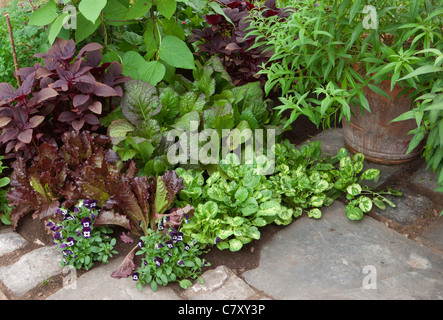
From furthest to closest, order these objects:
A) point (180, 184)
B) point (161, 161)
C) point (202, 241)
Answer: point (161, 161) < point (180, 184) < point (202, 241)

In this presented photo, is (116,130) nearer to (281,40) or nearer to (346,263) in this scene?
(281,40)

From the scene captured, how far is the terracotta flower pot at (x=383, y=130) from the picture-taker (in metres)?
2.61

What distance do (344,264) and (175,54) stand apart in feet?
5.16

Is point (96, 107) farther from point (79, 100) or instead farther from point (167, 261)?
point (167, 261)

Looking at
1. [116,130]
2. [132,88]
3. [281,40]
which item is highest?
[281,40]

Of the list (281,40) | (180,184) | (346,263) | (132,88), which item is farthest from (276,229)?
(132,88)

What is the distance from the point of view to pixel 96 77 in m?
2.68

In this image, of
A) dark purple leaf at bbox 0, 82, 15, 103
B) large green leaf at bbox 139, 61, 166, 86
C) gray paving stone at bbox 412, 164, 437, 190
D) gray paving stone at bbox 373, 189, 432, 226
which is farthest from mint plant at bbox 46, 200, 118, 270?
gray paving stone at bbox 412, 164, 437, 190

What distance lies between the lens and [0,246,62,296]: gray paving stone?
2.08 metres

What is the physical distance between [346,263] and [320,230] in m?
0.27

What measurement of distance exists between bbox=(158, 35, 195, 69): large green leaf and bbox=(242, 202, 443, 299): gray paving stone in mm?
1169

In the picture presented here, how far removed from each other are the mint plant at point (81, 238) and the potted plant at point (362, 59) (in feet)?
A: 3.66

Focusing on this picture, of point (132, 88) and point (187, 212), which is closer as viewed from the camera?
point (187, 212)

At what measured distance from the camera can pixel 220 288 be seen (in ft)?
6.68
